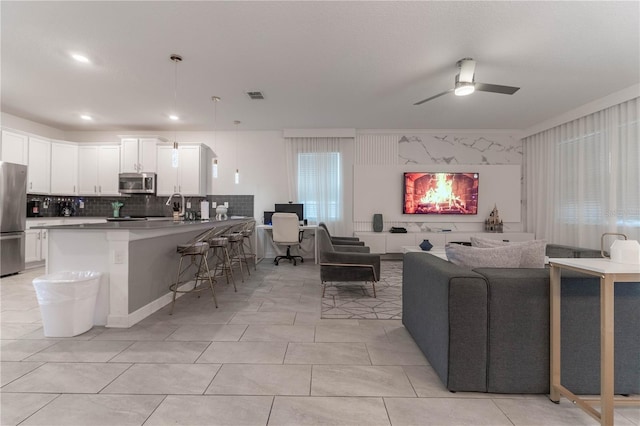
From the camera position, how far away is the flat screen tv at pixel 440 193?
6.55 meters

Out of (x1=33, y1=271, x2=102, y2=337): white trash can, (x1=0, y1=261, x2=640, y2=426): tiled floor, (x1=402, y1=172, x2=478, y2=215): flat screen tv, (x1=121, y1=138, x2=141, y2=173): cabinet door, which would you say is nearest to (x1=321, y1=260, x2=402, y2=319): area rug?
(x1=0, y1=261, x2=640, y2=426): tiled floor

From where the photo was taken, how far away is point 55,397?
171cm

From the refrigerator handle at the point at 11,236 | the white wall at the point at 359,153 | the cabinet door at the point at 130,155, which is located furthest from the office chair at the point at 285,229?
the refrigerator handle at the point at 11,236

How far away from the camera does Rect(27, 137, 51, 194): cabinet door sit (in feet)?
18.0

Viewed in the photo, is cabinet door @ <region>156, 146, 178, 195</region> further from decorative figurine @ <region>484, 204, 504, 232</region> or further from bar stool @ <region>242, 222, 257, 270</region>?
decorative figurine @ <region>484, 204, 504, 232</region>

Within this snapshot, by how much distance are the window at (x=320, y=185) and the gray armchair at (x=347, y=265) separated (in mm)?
2781

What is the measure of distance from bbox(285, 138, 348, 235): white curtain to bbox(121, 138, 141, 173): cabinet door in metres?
3.20

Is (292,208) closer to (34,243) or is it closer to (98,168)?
(98,168)

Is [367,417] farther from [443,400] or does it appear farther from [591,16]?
[591,16]

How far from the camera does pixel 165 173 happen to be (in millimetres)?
6184

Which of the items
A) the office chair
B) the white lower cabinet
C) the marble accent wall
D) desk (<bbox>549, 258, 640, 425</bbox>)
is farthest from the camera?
the marble accent wall

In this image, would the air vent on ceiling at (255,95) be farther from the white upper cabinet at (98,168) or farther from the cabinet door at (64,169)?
the cabinet door at (64,169)

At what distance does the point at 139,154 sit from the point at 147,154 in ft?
0.54

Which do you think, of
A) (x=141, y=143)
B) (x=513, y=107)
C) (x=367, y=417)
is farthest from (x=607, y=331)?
(x=141, y=143)
